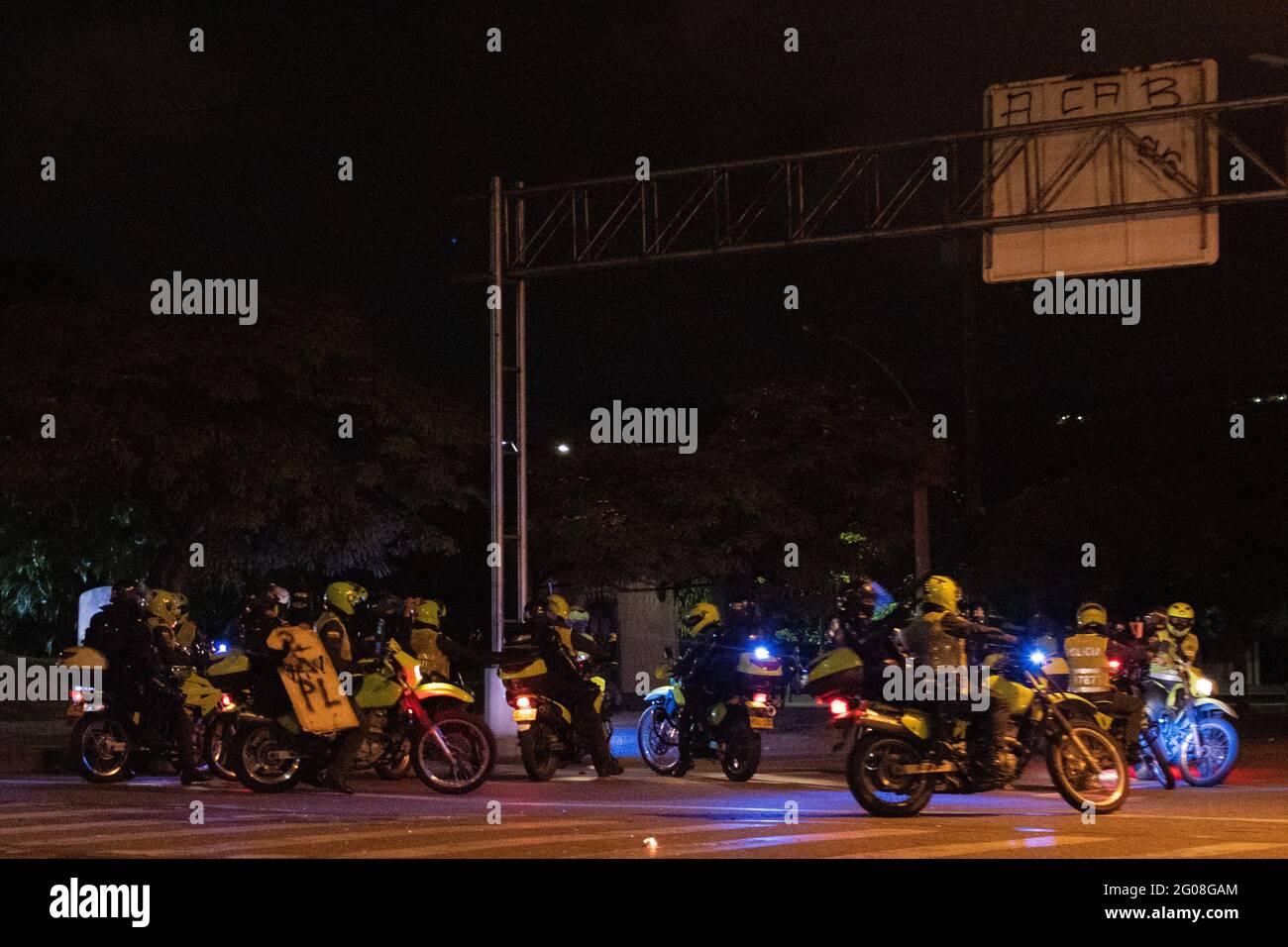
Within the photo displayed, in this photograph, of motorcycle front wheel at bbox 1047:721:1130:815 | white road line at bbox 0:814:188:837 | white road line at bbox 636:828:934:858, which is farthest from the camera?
motorcycle front wheel at bbox 1047:721:1130:815

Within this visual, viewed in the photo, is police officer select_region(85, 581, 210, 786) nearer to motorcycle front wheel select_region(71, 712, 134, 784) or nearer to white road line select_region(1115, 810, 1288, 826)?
motorcycle front wheel select_region(71, 712, 134, 784)

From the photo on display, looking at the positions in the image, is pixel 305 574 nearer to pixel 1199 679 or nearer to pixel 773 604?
pixel 773 604

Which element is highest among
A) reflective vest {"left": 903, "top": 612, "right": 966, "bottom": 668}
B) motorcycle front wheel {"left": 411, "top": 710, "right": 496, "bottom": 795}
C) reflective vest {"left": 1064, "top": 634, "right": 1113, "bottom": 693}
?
reflective vest {"left": 903, "top": 612, "right": 966, "bottom": 668}

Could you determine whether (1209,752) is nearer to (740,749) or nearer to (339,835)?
(740,749)

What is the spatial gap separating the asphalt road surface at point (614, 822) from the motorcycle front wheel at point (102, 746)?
25 cm

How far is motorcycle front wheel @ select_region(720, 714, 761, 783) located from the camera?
16.4 metres

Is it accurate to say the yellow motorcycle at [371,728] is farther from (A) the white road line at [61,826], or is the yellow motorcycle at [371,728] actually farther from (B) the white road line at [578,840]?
(B) the white road line at [578,840]

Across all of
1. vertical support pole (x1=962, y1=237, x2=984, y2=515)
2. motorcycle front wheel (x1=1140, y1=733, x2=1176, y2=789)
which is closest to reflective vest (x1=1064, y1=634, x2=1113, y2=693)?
motorcycle front wheel (x1=1140, y1=733, x2=1176, y2=789)

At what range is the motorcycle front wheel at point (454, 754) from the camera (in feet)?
47.9

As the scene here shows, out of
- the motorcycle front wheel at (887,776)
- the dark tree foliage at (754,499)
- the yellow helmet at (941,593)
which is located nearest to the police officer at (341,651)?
the motorcycle front wheel at (887,776)

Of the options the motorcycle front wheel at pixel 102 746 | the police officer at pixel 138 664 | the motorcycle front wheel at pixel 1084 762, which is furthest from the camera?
the motorcycle front wheel at pixel 102 746

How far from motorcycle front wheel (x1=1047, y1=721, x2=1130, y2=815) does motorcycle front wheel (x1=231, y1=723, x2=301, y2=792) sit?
598 cm

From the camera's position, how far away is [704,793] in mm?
15211

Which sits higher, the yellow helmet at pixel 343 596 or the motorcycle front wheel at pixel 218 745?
the yellow helmet at pixel 343 596
